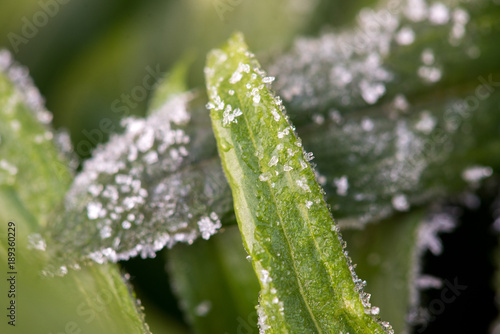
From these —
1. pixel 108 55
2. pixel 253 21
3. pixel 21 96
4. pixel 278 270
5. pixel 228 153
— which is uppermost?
pixel 253 21

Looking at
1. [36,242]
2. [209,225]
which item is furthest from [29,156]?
[209,225]

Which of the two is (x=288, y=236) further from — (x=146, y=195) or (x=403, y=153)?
(x=403, y=153)

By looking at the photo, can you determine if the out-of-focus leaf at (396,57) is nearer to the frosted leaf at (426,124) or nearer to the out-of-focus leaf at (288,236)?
the frosted leaf at (426,124)

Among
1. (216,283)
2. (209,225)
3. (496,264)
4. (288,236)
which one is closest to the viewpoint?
(288,236)

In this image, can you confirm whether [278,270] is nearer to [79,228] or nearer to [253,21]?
[79,228]

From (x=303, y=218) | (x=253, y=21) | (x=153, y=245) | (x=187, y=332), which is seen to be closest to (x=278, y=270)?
(x=303, y=218)

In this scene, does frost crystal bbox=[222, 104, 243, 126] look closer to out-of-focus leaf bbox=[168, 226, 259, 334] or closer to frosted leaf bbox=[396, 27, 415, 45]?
out-of-focus leaf bbox=[168, 226, 259, 334]
